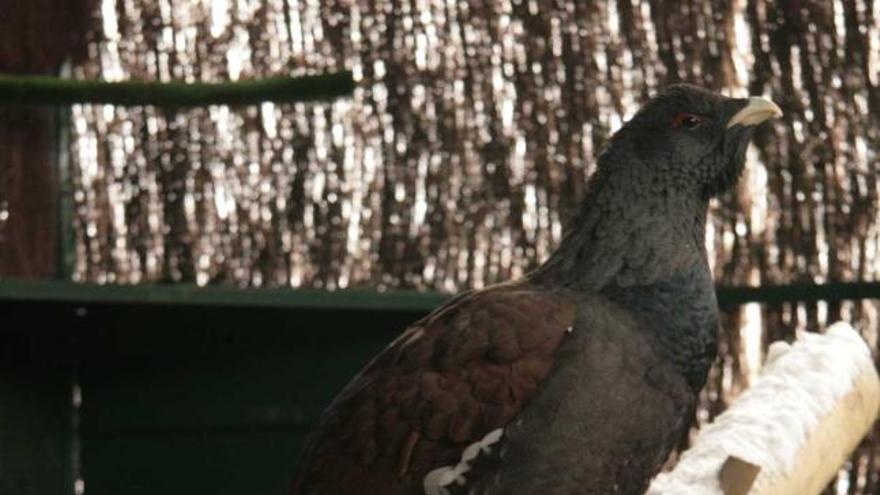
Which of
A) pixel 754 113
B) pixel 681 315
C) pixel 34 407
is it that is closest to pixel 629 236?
pixel 681 315

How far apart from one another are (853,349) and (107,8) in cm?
124

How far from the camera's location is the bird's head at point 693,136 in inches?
112

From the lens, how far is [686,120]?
285 cm

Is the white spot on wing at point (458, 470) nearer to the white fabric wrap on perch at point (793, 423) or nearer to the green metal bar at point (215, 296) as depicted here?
the white fabric wrap on perch at point (793, 423)

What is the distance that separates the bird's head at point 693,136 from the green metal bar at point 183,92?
0.56m

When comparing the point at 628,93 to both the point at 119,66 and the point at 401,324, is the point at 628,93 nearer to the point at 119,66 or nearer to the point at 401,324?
the point at 401,324

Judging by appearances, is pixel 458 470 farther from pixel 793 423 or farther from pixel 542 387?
pixel 793 423

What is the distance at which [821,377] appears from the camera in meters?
2.67

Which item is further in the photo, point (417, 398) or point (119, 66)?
point (119, 66)

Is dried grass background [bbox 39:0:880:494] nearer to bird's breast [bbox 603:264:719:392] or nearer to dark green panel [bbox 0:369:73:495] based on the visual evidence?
dark green panel [bbox 0:369:73:495]

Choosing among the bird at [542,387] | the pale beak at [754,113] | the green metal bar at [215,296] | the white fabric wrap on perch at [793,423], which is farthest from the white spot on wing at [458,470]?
the green metal bar at [215,296]

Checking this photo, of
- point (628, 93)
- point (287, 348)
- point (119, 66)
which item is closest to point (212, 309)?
point (287, 348)

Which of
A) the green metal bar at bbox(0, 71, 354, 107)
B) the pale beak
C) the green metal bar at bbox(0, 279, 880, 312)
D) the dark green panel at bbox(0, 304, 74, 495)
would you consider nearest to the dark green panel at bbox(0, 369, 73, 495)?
the dark green panel at bbox(0, 304, 74, 495)

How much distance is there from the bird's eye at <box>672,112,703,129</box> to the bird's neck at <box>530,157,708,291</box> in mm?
70
